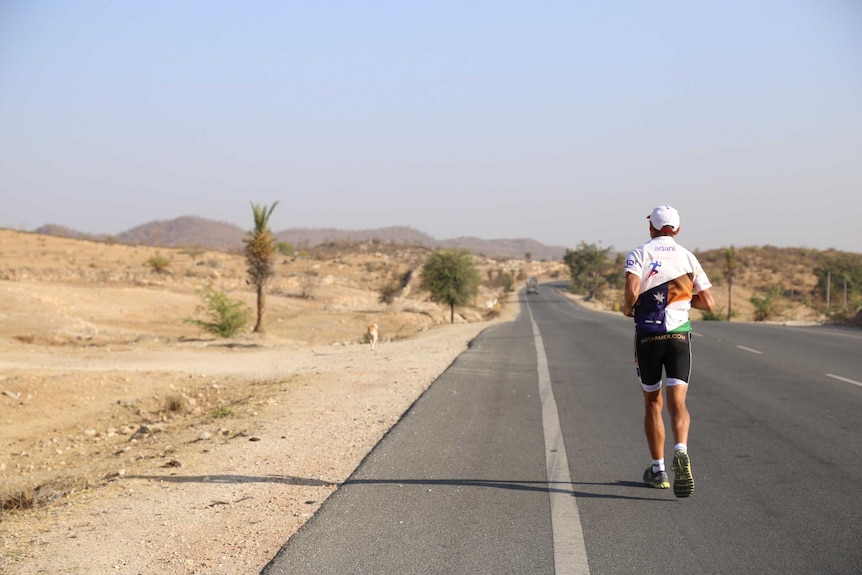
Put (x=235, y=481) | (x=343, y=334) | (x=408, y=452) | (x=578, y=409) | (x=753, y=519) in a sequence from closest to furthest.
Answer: (x=753, y=519) → (x=235, y=481) → (x=408, y=452) → (x=578, y=409) → (x=343, y=334)

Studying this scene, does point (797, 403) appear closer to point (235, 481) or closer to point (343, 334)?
point (235, 481)

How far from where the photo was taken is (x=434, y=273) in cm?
5244

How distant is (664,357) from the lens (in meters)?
6.00

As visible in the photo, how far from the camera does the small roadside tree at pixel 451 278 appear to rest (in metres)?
51.8

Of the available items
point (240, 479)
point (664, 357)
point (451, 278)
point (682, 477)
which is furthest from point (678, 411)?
point (451, 278)

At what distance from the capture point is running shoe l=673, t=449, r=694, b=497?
567 centimetres

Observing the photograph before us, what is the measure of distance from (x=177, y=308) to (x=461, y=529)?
126ft

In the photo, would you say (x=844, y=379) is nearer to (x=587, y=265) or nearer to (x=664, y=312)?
(x=664, y=312)

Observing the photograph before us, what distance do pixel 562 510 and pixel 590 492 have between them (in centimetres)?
59

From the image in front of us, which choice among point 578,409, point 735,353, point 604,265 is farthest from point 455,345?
point 604,265

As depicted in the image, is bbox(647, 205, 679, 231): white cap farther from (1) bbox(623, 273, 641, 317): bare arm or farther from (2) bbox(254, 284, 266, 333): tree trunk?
(2) bbox(254, 284, 266, 333): tree trunk

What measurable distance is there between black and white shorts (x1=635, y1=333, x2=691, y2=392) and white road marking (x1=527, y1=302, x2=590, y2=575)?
116 cm

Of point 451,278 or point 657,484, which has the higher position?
point 451,278

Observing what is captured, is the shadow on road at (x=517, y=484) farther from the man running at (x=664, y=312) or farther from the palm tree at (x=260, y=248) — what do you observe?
the palm tree at (x=260, y=248)
